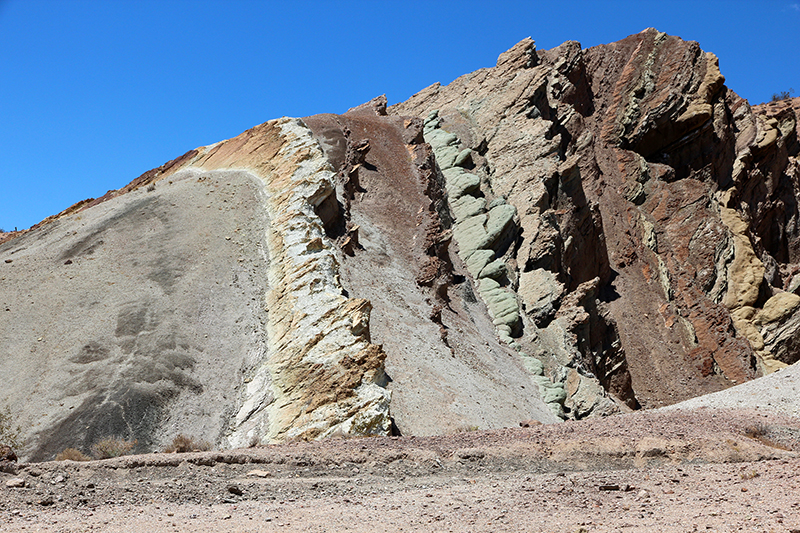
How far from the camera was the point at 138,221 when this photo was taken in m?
27.7

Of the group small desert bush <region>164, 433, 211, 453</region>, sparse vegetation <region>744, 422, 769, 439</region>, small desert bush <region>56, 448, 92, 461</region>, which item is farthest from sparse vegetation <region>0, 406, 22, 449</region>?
sparse vegetation <region>744, 422, 769, 439</region>

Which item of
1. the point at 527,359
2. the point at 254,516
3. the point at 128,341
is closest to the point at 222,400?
the point at 128,341

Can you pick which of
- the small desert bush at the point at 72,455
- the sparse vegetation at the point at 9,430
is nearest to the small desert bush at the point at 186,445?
the small desert bush at the point at 72,455

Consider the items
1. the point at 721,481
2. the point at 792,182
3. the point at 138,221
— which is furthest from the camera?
the point at 792,182

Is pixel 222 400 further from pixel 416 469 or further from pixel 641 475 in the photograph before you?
pixel 641 475

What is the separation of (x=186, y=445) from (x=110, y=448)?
1797mm

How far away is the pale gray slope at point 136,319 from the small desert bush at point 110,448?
1.40 feet

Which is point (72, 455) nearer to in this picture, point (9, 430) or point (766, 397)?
point (9, 430)

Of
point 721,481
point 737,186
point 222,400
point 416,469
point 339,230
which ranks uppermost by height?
point 737,186

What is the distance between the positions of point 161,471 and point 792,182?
5951 cm

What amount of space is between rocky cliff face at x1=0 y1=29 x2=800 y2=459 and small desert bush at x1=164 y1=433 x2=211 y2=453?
59cm

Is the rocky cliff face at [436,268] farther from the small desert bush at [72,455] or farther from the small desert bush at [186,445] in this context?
the small desert bush at [72,455]

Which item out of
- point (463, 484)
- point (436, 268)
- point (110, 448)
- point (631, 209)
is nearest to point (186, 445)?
point (110, 448)

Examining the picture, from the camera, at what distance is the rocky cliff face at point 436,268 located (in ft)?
63.3
